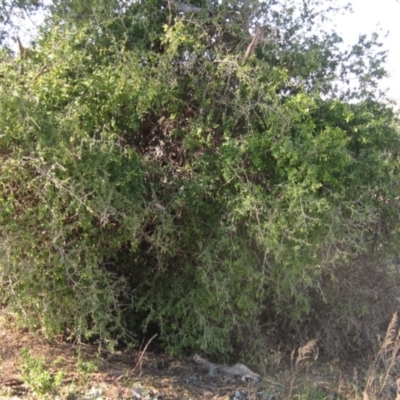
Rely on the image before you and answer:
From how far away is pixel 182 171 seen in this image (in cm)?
573

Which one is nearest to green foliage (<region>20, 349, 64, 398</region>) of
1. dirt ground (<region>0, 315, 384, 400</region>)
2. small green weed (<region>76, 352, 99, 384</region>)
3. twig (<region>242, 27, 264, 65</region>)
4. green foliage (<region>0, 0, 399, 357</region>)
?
dirt ground (<region>0, 315, 384, 400</region>)

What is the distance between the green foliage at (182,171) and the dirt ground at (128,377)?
0.28 m

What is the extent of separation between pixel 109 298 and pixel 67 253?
56 centimetres

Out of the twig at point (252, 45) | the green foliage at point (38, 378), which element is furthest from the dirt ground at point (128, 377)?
the twig at point (252, 45)

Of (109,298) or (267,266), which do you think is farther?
(267,266)

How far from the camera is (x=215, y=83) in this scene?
18.9 ft

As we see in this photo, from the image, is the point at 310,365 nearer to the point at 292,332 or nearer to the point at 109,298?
the point at 292,332

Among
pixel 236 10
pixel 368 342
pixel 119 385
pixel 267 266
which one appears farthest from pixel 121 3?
pixel 368 342

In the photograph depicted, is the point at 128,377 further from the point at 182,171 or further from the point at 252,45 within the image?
the point at 252,45

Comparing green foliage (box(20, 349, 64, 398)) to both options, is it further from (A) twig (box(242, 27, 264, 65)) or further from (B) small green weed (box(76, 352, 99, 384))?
(A) twig (box(242, 27, 264, 65))

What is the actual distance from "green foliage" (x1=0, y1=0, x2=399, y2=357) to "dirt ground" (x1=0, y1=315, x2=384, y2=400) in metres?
0.28

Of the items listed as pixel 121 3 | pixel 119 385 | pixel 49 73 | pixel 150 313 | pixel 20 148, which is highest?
pixel 121 3

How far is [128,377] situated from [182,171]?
6.57 feet

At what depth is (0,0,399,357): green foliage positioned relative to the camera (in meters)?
4.85
